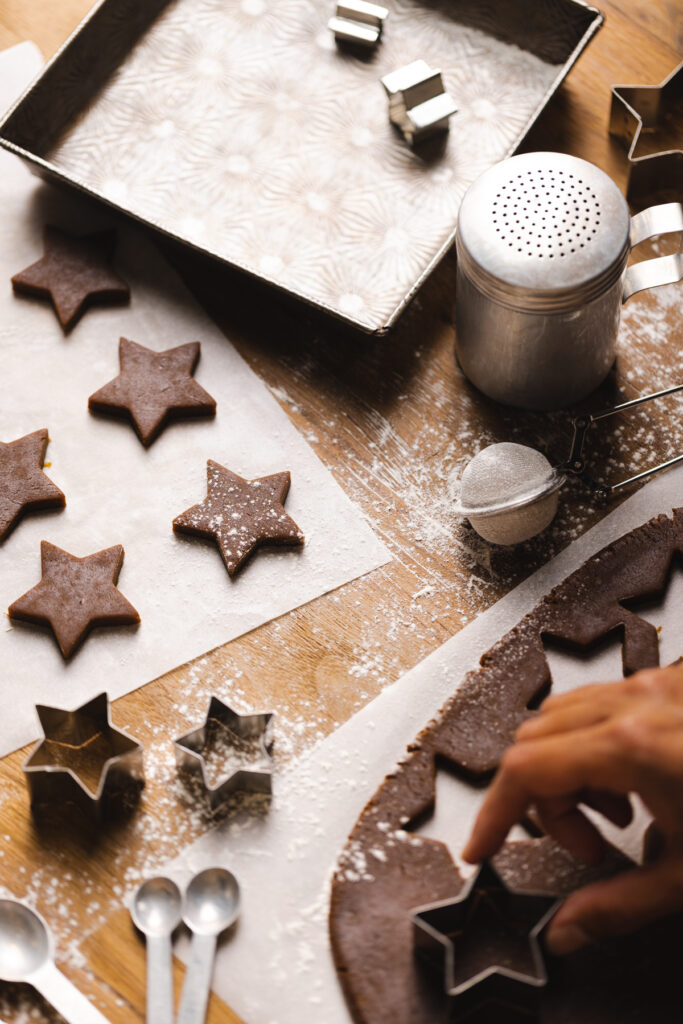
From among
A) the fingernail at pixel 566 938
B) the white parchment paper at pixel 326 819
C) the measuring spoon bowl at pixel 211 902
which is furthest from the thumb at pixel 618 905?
the measuring spoon bowl at pixel 211 902

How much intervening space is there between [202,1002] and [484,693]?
1.16 ft

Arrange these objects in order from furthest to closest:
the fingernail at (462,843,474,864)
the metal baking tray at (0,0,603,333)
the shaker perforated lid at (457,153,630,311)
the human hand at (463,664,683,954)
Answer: the metal baking tray at (0,0,603,333), the shaker perforated lid at (457,153,630,311), the fingernail at (462,843,474,864), the human hand at (463,664,683,954)

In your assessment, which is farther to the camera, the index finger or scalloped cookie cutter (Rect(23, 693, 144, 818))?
scalloped cookie cutter (Rect(23, 693, 144, 818))

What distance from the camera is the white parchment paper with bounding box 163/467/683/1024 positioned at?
31.9 inches

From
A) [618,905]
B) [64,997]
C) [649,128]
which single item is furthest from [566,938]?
[649,128]

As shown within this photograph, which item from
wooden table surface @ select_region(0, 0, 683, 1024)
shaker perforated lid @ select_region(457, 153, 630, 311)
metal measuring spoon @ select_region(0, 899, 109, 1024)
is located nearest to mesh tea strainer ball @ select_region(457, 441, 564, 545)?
wooden table surface @ select_region(0, 0, 683, 1024)

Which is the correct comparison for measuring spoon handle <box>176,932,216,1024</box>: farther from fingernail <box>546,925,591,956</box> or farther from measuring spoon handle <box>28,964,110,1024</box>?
fingernail <box>546,925,591,956</box>

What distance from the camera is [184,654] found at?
948mm

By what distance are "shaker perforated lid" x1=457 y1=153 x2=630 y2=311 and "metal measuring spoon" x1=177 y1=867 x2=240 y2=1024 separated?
1.90 ft

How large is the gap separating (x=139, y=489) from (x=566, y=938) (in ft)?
1.94

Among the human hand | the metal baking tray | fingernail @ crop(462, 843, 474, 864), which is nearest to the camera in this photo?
the human hand

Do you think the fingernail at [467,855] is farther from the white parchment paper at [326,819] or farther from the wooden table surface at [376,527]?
the wooden table surface at [376,527]

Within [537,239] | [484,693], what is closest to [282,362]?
[537,239]

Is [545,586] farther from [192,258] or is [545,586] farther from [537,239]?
[192,258]
